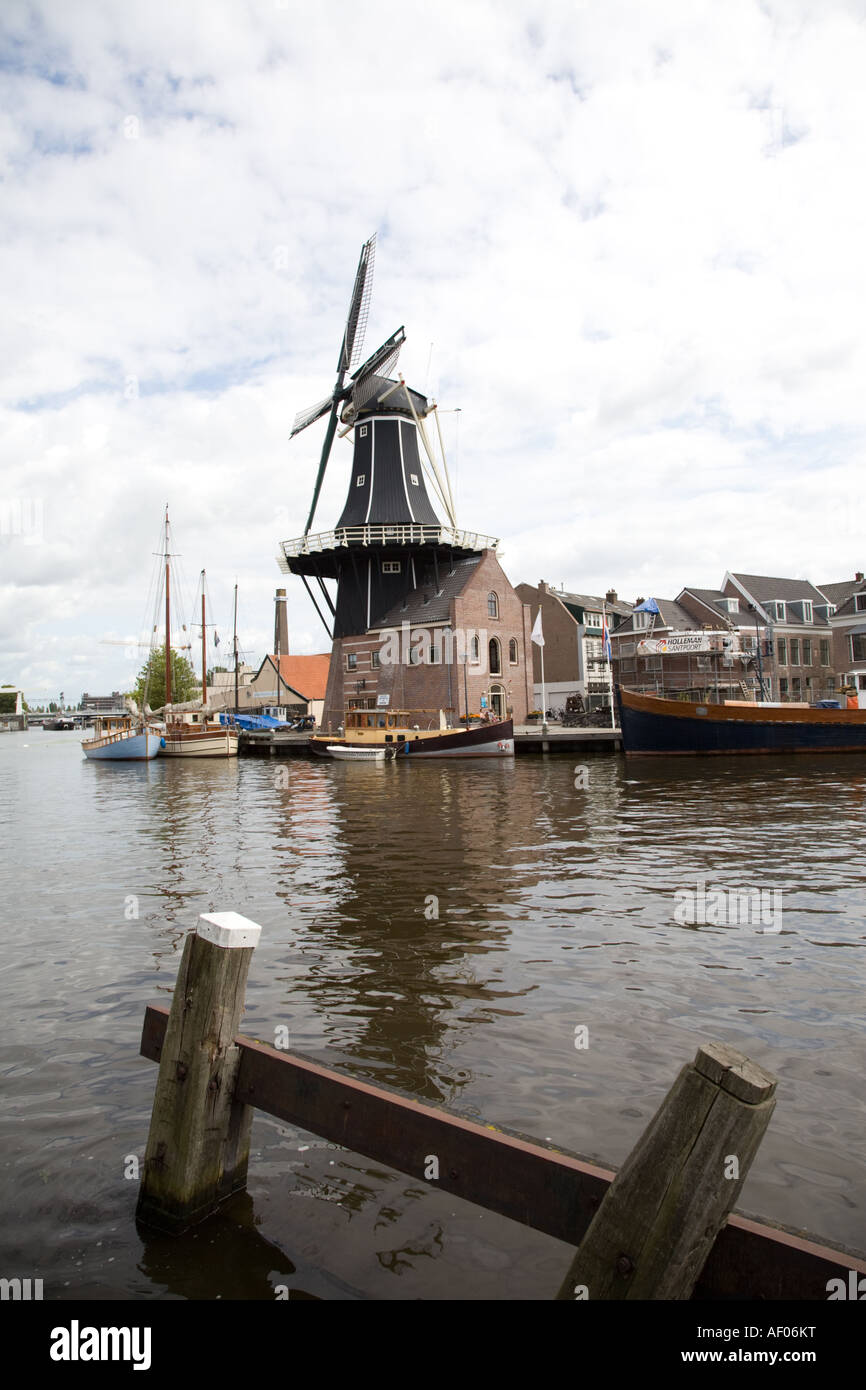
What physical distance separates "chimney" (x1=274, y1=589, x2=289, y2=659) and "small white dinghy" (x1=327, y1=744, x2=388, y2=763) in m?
48.8

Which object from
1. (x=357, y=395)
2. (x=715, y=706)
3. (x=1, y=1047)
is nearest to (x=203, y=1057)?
(x=1, y=1047)

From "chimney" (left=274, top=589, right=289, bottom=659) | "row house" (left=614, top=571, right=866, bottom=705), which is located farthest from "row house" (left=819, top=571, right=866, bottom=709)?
"chimney" (left=274, top=589, right=289, bottom=659)


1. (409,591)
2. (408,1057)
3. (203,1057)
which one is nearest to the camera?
(203,1057)

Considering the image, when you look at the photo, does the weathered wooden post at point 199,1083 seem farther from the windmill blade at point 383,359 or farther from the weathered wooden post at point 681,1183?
the windmill blade at point 383,359

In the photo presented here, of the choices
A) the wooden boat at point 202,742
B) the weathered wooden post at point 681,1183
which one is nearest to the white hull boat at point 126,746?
the wooden boat at point 202,742

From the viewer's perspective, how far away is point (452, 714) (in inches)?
1886

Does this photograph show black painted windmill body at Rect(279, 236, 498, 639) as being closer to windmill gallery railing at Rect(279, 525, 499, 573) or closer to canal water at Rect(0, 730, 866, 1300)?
windmill gallery railing at Rect(279, 525, 499, 573)

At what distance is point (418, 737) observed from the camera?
42656mm

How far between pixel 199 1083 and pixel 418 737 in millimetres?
38569

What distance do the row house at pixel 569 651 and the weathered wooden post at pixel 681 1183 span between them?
201ft

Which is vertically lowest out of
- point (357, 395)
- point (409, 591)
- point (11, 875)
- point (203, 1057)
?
point (11, 875)

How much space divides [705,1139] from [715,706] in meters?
37.7

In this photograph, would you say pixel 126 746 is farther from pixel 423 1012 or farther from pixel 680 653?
pixel 423 1012
